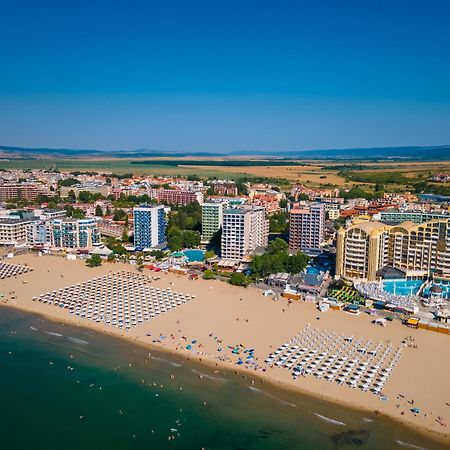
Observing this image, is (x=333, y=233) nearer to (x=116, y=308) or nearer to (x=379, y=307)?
(x=379, y=307)

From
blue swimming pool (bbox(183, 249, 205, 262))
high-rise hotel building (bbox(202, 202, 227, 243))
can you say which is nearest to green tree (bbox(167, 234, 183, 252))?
blue swimming pool (bbox(183, 249, 205, 262))

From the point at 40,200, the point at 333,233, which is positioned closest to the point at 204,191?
the point at 40,200

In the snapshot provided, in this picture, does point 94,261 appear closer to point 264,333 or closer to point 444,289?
point 264,333

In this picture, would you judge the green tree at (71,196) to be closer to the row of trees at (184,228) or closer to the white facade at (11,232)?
the row of trees at (184,228)

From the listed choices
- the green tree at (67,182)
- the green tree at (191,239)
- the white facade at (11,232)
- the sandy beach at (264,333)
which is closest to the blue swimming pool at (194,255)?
the green tree at (191,239)

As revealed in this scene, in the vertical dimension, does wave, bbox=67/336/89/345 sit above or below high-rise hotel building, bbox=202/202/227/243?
below

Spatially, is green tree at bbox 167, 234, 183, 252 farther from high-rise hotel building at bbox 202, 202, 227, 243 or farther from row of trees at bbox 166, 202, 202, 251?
high-rise hotel building at bbox 202, 202, 227, 243

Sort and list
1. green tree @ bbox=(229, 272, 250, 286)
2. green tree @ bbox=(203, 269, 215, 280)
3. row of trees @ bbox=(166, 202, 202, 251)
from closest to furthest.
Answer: green tree @ bbox=(229, 272, 250, 286) → green tree @ bbox=(203, 269, 215, 280) → row of trees @ bbox=(166, 202, 202, 251)
